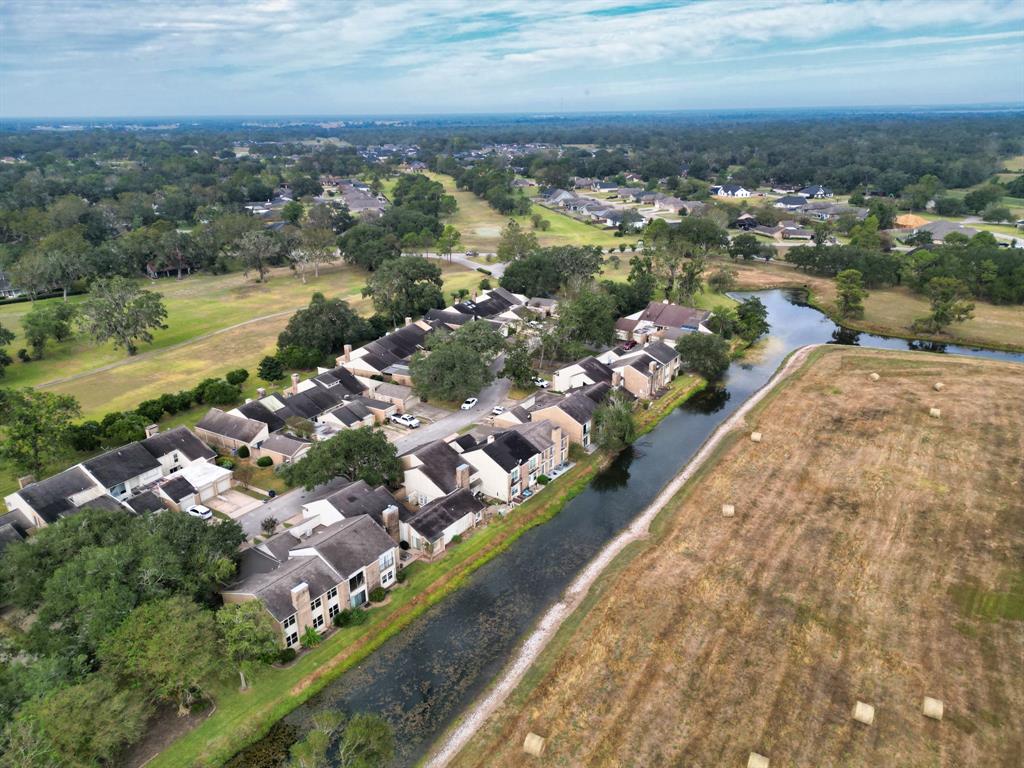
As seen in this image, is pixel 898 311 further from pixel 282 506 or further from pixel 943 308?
pixel 282 506

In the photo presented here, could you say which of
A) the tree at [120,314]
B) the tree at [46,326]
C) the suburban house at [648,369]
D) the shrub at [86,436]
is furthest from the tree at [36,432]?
the suburban house at [648,369]

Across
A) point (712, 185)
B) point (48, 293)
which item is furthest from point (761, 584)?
point (712, 185)

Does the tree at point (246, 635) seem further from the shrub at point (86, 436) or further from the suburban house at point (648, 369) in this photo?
the suburban house at point (648, 369)

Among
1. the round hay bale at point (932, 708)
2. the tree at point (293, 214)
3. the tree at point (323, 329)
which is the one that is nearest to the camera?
the round hay bale at point (932, 708)

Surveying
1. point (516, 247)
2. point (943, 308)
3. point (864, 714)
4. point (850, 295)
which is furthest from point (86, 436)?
point (943, 308)

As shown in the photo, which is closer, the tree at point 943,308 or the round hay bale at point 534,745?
the round hay bale at point 534,745

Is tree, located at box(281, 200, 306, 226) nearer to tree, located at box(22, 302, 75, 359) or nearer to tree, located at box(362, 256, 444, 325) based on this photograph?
tree, located at box(362, 256, 444, 325)
